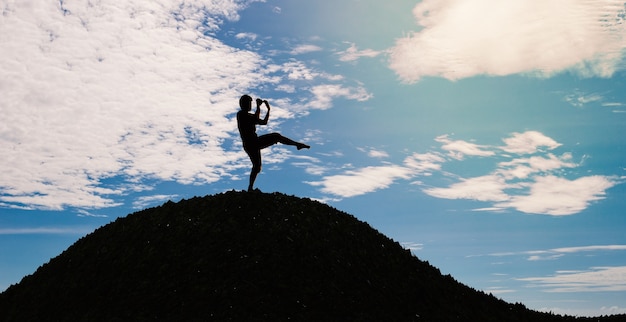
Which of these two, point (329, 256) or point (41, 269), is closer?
point (329, 256)

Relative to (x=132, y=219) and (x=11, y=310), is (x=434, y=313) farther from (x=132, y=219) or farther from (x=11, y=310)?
(x=11, y=310)

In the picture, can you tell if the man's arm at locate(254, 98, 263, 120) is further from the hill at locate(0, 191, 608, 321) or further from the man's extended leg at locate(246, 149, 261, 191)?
the hill at locate(0, 191, 608, 321)

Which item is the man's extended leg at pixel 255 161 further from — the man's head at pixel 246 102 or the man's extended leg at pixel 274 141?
the man's head at pixel 246 102

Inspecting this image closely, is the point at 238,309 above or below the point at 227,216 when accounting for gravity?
below

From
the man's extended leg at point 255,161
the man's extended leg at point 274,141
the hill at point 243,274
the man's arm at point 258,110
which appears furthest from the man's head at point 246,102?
the hill at point 243,274

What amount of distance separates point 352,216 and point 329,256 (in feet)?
20.2

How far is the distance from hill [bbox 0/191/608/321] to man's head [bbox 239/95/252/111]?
4.12 metres

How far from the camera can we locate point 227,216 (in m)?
24.2

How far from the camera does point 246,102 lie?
2441cm

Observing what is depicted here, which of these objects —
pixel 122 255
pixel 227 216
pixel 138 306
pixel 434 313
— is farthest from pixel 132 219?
pixel 434 313

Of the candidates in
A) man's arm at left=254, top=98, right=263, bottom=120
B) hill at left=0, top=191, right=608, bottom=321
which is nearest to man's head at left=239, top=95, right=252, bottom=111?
man's arm at left=254, top=98, right=263, bottom=120

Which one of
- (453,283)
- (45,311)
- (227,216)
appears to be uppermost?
(227,216)

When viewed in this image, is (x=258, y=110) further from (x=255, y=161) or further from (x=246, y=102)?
(x=255, y=161)

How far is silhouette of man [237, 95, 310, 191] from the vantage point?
2433cm
